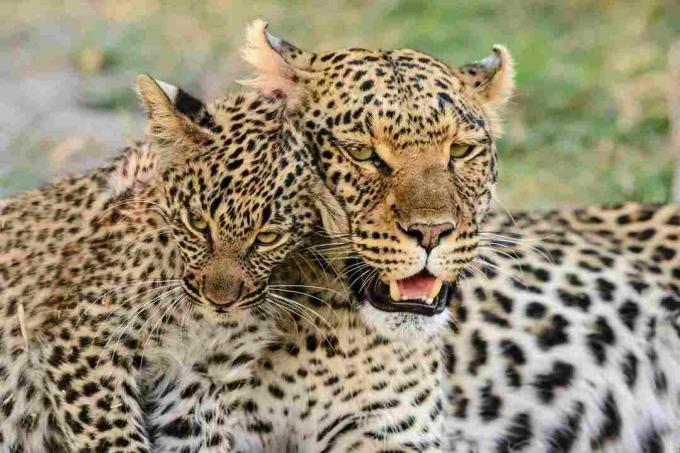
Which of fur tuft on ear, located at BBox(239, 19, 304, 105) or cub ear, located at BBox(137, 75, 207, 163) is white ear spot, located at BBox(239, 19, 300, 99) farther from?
cub ear, located at BBox(137, 75, 207, 163)

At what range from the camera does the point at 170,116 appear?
Result: 539 cm

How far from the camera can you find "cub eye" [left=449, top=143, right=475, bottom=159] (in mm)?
5270

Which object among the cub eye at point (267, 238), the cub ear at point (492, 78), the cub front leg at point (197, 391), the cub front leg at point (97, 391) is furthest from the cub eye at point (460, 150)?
the cub front leg at point (97, 391)

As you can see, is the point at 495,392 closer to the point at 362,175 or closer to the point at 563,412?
the point at 563,412

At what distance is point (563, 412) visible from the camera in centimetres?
635

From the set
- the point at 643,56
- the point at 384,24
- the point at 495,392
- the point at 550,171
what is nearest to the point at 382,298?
the point at 495,392

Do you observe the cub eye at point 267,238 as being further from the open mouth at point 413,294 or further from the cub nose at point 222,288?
the open mouth at point 413,294

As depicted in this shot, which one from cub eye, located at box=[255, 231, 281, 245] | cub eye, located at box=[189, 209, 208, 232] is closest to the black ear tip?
cub eye, located at box=[189, 209, 208, 232]

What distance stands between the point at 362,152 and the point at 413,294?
21.5 inches

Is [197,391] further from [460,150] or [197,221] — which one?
[460,150]

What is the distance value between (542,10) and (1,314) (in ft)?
30.9

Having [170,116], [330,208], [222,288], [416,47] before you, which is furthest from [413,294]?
[416,47]

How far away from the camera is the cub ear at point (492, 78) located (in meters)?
5.70

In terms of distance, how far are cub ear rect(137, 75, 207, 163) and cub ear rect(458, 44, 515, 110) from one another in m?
1.07
